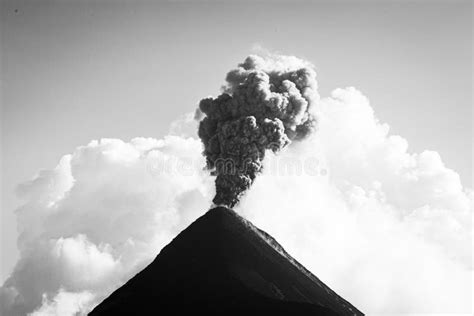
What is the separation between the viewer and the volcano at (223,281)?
133ft

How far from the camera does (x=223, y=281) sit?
1688 inches

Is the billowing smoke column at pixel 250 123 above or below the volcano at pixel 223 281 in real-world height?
above

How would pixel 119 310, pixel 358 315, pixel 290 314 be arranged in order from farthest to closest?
pixel 358 315
pixel 119 310
pixel 290 314

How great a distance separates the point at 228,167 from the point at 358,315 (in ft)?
59.9

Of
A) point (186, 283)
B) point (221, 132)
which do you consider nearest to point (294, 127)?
point (221, 132)

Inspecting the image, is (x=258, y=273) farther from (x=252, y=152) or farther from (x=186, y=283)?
(x=252, y=152)

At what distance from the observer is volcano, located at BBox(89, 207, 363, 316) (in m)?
40.6

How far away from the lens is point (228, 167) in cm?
5303

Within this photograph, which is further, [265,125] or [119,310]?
[265,125]

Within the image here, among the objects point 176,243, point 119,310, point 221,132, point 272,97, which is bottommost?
point 119,310

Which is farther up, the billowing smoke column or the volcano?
the billowing smoke column

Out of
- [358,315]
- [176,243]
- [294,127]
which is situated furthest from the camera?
[294,127]

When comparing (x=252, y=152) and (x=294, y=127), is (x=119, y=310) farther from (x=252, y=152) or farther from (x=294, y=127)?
(x=294, y=127)

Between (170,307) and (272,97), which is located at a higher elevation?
(272,97)
